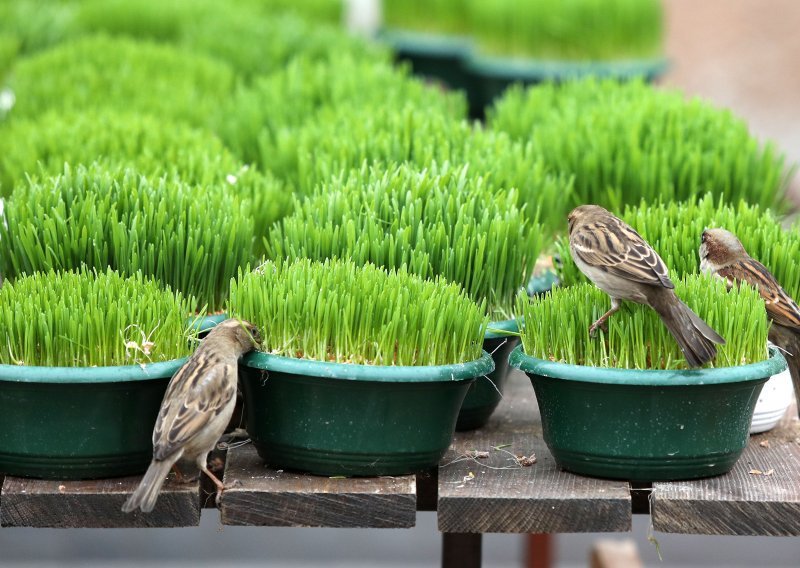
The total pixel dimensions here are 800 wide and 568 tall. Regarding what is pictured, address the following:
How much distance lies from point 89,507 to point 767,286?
1.31 metres

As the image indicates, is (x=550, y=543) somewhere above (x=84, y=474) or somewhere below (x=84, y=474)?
below

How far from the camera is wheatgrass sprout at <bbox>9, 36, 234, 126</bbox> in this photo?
4312 millimetres

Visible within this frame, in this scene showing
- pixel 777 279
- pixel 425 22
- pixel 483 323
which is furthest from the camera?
pixel 425 22

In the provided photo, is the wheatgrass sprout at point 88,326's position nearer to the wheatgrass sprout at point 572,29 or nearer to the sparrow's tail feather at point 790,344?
the sparrow's tail feather at point 790,344

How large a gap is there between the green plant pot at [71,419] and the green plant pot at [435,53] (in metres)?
5.17

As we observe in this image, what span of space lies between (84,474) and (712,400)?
105 cm

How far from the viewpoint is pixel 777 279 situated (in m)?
2.61

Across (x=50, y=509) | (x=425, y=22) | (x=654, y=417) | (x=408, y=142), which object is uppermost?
(x=425, y=22)

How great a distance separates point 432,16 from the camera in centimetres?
749

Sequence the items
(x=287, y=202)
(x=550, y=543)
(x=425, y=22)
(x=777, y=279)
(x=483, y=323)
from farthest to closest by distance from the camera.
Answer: (x=425, y=22) → (x=550, y=543) → (x=287, y=202) → (x=777, y=279) → (x=483, y=323)

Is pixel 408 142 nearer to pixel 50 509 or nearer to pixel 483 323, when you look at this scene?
pixel 483 323

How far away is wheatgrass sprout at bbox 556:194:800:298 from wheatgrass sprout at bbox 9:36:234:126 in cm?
197

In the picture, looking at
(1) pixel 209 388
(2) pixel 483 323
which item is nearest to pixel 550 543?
(2) pixel 483 323

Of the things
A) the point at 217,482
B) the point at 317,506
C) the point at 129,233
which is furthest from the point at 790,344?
the point at 129,233
